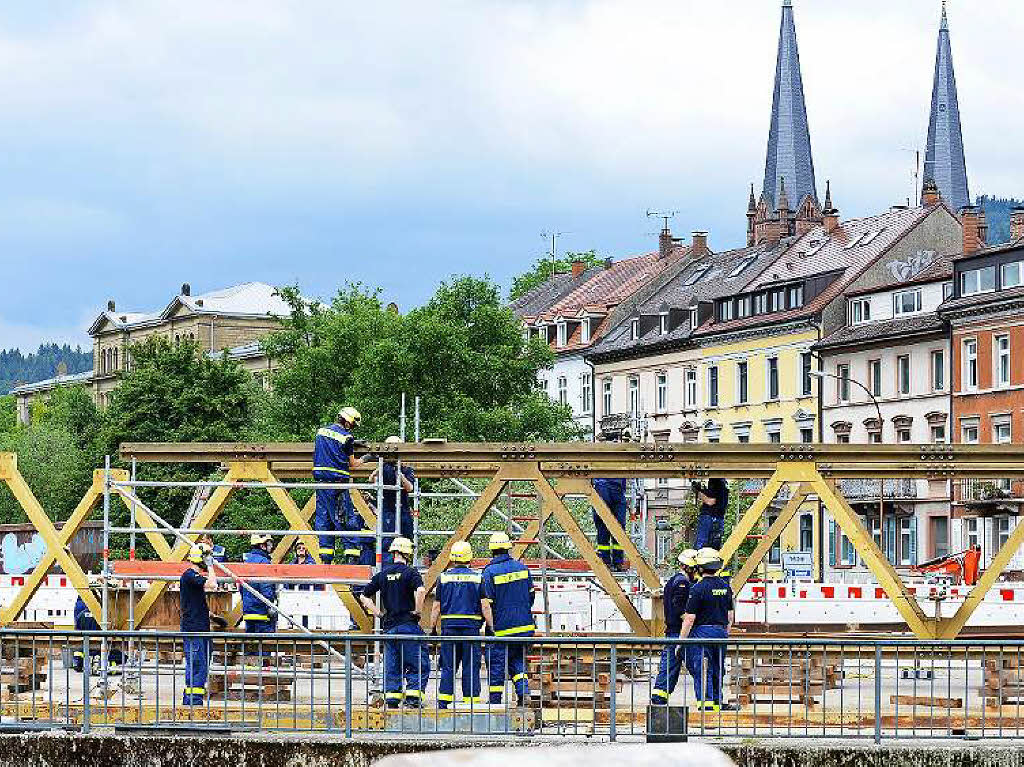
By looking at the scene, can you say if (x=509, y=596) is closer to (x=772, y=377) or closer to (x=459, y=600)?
(x=459, y=600)

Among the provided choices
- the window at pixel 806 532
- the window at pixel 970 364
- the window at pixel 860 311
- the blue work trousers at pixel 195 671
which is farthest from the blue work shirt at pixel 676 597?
the window at pixel 806 532

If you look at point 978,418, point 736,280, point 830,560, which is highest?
point 736,280

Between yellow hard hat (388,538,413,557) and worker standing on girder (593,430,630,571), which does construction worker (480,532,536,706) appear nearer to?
yellow hard hat (388,538,413,557)

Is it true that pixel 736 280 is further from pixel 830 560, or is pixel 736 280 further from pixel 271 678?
pixel 271 678

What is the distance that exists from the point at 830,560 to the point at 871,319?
8.83 metres

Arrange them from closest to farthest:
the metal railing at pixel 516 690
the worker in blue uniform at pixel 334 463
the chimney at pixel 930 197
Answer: the metal railing at pixel 516 690 → the worker in blue uniform at pixel 334 463 → the chimney at pixel 930 197

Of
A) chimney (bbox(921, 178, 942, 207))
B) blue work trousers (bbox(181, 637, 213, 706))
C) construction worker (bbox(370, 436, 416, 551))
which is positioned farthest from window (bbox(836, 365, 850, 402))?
blue work trousers (bbox(181, 637, 213, 706))

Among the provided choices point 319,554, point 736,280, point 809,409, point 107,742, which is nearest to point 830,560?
point 809,409

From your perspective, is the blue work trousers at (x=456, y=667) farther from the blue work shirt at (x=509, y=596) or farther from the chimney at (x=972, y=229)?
the chimney at (x=972, y=229)

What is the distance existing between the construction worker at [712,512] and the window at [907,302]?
168ft

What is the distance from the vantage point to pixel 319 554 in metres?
29.7

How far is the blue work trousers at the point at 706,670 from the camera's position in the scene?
749 inches

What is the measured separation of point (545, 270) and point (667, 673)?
106m

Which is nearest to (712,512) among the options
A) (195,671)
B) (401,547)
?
(401,547)
